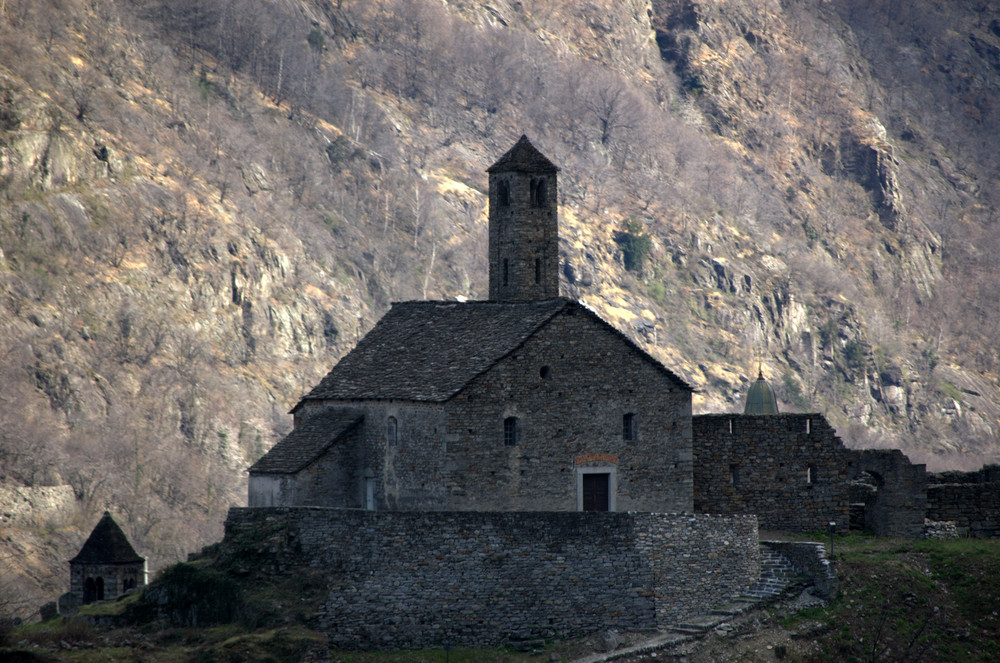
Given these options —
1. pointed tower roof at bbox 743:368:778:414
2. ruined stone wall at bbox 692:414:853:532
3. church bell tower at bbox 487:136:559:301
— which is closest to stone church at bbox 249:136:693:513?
ruined stone wall at bbox 692:414:853:532

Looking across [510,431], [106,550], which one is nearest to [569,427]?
[510,431]

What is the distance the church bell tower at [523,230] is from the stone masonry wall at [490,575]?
14.2m

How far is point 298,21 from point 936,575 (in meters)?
152

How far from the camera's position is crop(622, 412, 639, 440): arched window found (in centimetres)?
5253

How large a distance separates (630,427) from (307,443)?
11838mm

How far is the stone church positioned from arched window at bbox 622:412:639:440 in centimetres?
4

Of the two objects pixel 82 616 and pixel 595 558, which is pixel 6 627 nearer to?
pixel 82 616

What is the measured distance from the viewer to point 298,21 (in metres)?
187

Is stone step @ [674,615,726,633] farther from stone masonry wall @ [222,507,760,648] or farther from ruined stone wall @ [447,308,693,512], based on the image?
ruined stone wall @ [447,308,693,512]

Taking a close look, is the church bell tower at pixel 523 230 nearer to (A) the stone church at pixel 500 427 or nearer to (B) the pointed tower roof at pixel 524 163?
(B) the pointed tower roof at pixel 524 163

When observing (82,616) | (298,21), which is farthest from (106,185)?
(82,616)

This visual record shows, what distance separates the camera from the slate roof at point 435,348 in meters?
51.3

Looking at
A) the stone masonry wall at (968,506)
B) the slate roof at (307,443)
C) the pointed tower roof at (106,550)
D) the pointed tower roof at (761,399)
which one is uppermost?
the pointed tower roof at (761,399)

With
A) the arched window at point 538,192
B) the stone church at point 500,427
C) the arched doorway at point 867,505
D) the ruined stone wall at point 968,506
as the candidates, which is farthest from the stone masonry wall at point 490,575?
the arched window at point 538,192
